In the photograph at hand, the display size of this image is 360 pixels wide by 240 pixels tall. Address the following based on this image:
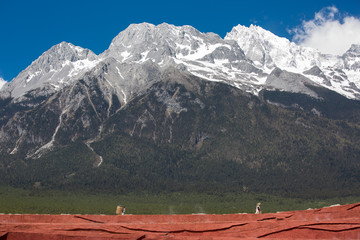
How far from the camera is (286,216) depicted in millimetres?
44312

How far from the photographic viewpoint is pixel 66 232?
33.3m

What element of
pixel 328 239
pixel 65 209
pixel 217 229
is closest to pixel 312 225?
pixel 328 239

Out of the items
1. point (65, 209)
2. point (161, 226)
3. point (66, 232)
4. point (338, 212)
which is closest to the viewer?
point (66, 232)

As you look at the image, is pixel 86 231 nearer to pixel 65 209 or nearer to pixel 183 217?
pixel 183 217

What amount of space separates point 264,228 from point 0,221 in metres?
22.7

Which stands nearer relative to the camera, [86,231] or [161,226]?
[86,231]

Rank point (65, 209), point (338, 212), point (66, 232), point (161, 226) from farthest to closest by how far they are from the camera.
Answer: point (65, 209) < point (338, 212) < point (161, 226) < point (66, 232)

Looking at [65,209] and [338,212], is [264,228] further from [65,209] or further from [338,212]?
[65,209]

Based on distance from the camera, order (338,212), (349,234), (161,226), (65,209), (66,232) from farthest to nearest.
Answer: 1. (65,209)
2. (338,212)
3. (161,226)
4. (349,234)
5. (66,232)

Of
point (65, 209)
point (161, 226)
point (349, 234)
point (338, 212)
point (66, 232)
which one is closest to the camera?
point (66, 232)

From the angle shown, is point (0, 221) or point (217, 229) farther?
point (0, 221)

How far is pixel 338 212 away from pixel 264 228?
9308mm

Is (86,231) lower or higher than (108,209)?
lower

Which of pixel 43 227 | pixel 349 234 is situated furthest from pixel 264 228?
pixel 43 227
